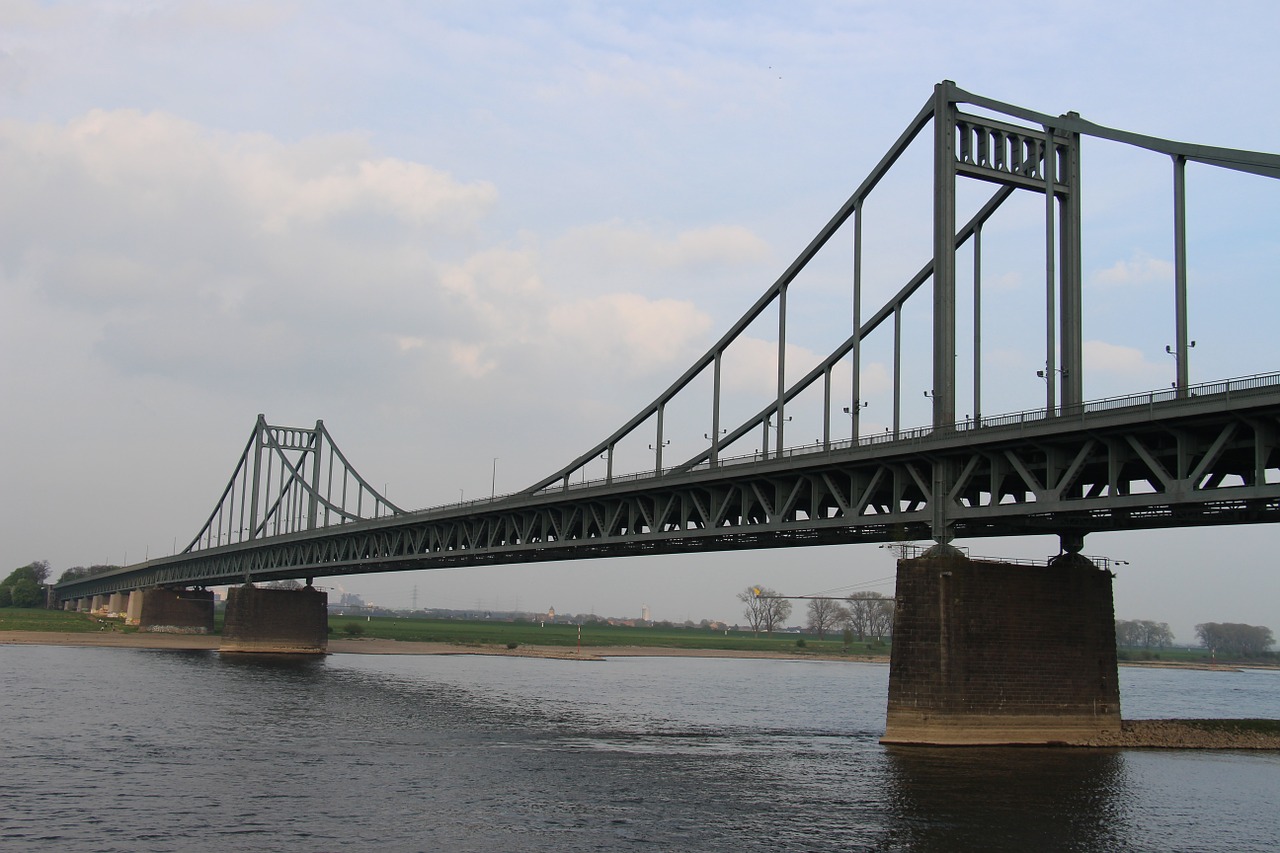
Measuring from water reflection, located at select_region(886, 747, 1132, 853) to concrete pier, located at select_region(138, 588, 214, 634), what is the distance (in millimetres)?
114634

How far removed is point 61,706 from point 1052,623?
3943 cm

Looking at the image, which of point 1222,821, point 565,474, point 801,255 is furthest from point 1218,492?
point 565,474

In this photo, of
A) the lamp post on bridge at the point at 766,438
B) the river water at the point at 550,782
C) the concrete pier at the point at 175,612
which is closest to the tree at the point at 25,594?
the concrete pier at the point at 175,612

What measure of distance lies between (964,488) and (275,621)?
Result: 81.2 metres

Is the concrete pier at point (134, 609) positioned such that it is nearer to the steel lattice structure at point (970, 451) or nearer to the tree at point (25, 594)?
the tree at point (25, 594)

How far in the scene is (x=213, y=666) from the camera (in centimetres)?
8306

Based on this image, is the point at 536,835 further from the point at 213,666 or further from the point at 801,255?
the point at 213,666

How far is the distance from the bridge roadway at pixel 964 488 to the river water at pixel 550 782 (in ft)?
25.3

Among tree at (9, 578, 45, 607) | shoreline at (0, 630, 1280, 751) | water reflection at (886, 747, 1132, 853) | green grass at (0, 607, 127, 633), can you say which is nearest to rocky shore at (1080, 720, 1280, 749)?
shoreline at (0, 630, 1280, 751)

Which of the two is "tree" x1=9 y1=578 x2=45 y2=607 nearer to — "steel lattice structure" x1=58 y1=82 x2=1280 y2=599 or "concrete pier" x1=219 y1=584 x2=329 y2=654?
"concrete pier" x1=219 y1=584 x2=329 y2=654

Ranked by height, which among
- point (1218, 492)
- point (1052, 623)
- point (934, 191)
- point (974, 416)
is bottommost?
point (1052, 623)

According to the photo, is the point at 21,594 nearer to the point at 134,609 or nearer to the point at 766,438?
the point at 134,609

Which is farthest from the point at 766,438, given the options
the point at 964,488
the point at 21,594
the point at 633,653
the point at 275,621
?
the point at 21,594

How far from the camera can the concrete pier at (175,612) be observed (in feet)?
432
